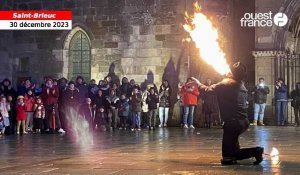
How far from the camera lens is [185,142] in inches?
550

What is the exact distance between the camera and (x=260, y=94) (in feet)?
70.5

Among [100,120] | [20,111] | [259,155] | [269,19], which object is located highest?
[269,19]

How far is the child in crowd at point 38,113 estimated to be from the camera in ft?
62.6

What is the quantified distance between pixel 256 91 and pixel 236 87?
12511 millimetres

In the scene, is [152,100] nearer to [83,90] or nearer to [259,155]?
[83,90]

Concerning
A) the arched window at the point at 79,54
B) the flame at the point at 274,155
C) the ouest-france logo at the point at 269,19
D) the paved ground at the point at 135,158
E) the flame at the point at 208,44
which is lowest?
the paved ground at the point at 135,158

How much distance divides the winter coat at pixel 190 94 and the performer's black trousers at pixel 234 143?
11547 mm

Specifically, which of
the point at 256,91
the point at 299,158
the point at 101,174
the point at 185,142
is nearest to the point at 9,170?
the point at 101,174

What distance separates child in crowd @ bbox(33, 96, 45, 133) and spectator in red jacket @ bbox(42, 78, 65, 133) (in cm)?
15

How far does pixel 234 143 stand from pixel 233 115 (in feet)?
1.65

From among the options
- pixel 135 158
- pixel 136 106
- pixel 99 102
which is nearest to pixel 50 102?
pixel 99 102

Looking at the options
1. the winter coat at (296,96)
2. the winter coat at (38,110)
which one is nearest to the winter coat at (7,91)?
the winter coat at (38,110)

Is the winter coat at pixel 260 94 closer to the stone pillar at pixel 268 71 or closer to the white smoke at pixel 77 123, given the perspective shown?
the stone pillar at pixel 268 71

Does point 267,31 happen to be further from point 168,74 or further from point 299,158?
point 299,158
